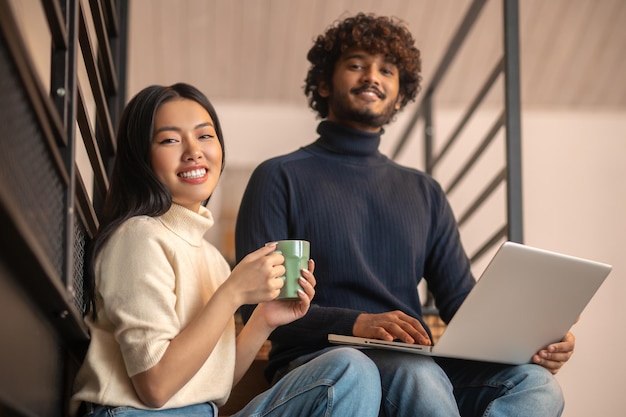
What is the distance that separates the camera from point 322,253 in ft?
5.89

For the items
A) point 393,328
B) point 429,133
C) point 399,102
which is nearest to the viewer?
point 393,328

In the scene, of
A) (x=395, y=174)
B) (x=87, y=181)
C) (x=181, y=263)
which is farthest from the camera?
(x=87, y=181)

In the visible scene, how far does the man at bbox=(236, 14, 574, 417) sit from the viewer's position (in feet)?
4.97

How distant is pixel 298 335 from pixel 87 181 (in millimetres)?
2219

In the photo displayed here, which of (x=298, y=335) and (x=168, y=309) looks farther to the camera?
(x=298, y=335)

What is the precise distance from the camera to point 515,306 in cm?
145

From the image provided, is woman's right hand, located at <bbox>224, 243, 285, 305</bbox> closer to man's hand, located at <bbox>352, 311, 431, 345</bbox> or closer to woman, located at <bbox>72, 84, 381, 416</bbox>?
woman, located at <bbox>72, 84, 381, 416</bbox>

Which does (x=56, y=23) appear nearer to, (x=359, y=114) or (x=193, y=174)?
(x=193, y=174)

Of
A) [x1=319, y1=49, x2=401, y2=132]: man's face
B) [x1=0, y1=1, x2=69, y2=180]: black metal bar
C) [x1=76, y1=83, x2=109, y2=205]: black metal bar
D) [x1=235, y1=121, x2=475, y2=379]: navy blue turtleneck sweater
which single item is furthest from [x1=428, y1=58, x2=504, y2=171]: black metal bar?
[x1=0, y1=1, x2=69, y2=180]: black metal bar

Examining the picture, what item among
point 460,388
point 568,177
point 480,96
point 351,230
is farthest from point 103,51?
point 568,177

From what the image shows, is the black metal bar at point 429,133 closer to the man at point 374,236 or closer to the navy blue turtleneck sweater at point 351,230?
the man at point 374,236

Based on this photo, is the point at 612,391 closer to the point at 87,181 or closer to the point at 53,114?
the point at 87,181

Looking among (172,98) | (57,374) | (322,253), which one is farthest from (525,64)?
(57,374)

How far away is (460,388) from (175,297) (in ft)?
1.93
